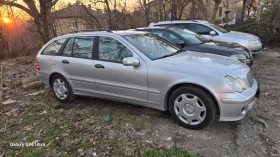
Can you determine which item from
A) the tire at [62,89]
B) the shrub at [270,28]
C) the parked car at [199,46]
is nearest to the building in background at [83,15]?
the shrub at [270,28]

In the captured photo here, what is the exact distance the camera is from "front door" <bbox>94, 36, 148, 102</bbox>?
3.51m

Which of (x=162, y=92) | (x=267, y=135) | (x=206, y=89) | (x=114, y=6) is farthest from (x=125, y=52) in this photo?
(x=114, y=6)

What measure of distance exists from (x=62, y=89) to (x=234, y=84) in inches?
136

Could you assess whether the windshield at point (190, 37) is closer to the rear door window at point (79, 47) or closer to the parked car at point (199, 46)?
the parked car at point (199, 46)

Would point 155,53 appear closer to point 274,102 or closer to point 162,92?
point 162,92

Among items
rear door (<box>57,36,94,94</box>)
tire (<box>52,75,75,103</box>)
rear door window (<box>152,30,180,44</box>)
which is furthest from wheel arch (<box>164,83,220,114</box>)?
rear door window (<box>152,30,180,44</box>)

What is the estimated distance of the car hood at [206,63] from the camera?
3.11 meters

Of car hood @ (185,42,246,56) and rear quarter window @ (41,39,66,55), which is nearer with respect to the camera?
rear quarter window @ (41,39,66,55)

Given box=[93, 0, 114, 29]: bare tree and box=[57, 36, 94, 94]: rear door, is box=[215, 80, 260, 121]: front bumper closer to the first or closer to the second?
box=[57, 36, 94, 94]: rear door

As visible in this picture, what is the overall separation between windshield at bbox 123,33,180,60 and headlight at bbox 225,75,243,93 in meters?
1.19

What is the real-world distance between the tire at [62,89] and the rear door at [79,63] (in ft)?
0.54

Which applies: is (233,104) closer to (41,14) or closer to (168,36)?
(168,36)

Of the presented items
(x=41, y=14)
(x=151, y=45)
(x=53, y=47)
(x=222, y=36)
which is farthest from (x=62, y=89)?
(x=41, y=14)

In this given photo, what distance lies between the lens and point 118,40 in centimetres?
379
